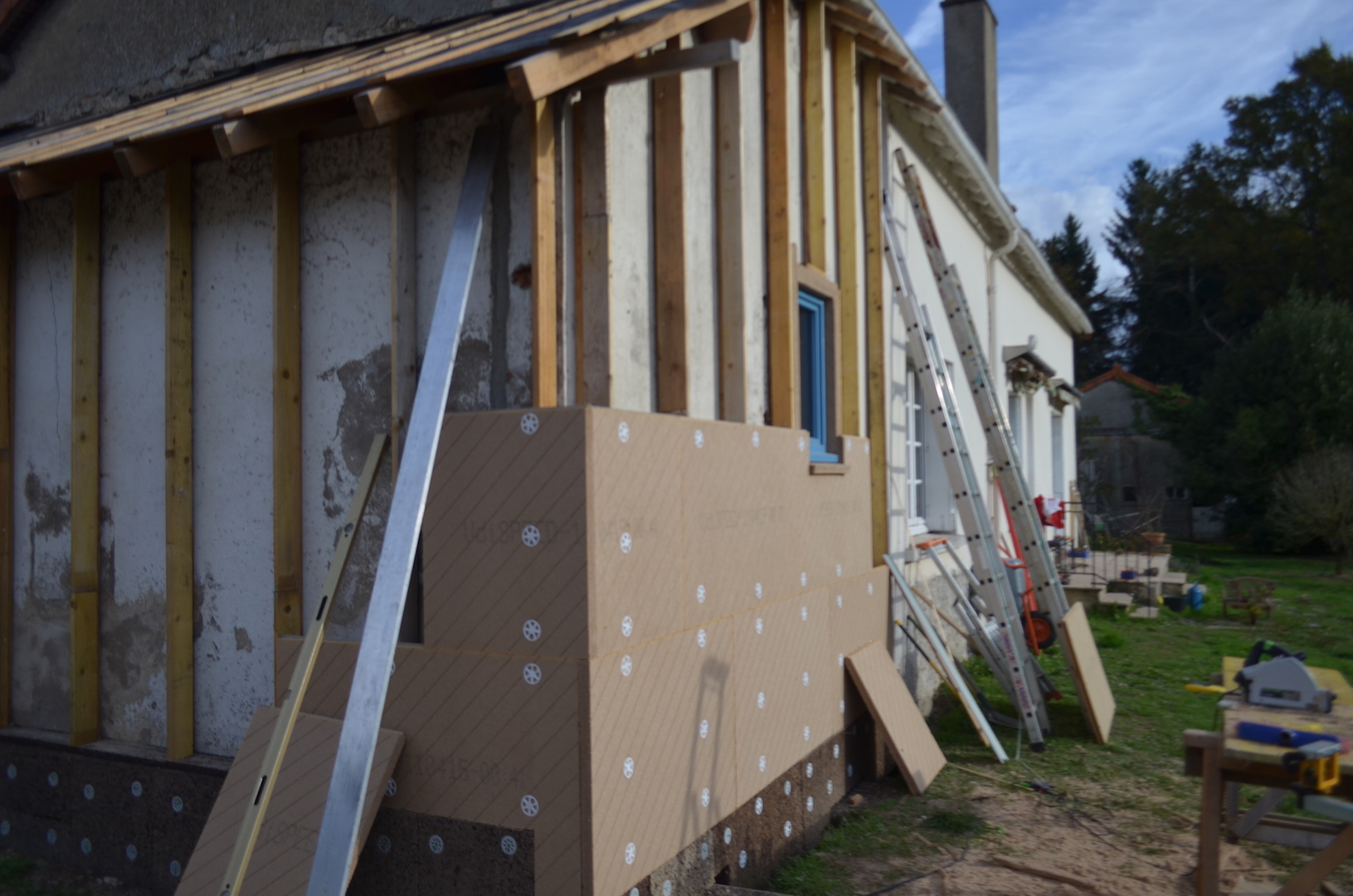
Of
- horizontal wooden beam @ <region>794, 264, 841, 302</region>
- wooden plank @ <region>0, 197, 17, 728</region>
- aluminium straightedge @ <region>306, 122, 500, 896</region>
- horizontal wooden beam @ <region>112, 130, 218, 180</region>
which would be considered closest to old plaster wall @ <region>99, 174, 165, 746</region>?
horizontal wooden beam @ <region>112, 130, 218, 180</region>

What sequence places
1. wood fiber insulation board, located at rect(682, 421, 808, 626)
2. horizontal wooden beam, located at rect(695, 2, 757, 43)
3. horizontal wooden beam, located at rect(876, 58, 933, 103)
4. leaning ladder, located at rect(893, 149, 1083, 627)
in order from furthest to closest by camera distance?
leaning ladder, located at rect(893, 149, 1083, 627) → horizontal wooden beam, located at rect(876, 58, 933, 103) → horizontal wooden beam, located at rect(695, 2, 757, 43) → wood fiber insulation board, located at rect(682, 421, 808, 626)

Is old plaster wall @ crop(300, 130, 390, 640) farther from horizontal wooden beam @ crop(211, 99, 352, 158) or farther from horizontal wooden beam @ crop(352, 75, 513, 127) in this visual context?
horizontal wooden beam @ crop(352, 75, 513, 127)

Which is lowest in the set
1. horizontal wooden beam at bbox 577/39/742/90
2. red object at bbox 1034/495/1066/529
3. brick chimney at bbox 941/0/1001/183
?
red object at bbox 1034/495/1066/529

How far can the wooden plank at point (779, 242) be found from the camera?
5.52m

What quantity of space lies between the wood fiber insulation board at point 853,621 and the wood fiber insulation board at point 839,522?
0.10 meters

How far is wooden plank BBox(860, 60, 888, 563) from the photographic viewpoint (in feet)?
24.5

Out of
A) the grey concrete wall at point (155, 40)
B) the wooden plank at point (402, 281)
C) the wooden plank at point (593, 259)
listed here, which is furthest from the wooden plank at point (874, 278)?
the wooden plank at point (402, 281)

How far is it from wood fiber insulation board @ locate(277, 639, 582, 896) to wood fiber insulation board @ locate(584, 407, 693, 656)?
0.26 metres

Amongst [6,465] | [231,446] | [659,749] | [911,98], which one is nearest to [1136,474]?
[911,98]

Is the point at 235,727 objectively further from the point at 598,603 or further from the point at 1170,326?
the point at 1170,326

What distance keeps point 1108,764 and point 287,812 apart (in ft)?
17.4

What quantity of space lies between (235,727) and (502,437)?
200 cm

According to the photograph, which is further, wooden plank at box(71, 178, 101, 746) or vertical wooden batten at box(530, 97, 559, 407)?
wooden plank at box(71, 178, 101, 746)

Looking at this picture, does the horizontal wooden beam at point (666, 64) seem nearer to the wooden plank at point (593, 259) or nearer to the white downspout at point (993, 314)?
the wooden plank at point (593, 259)
